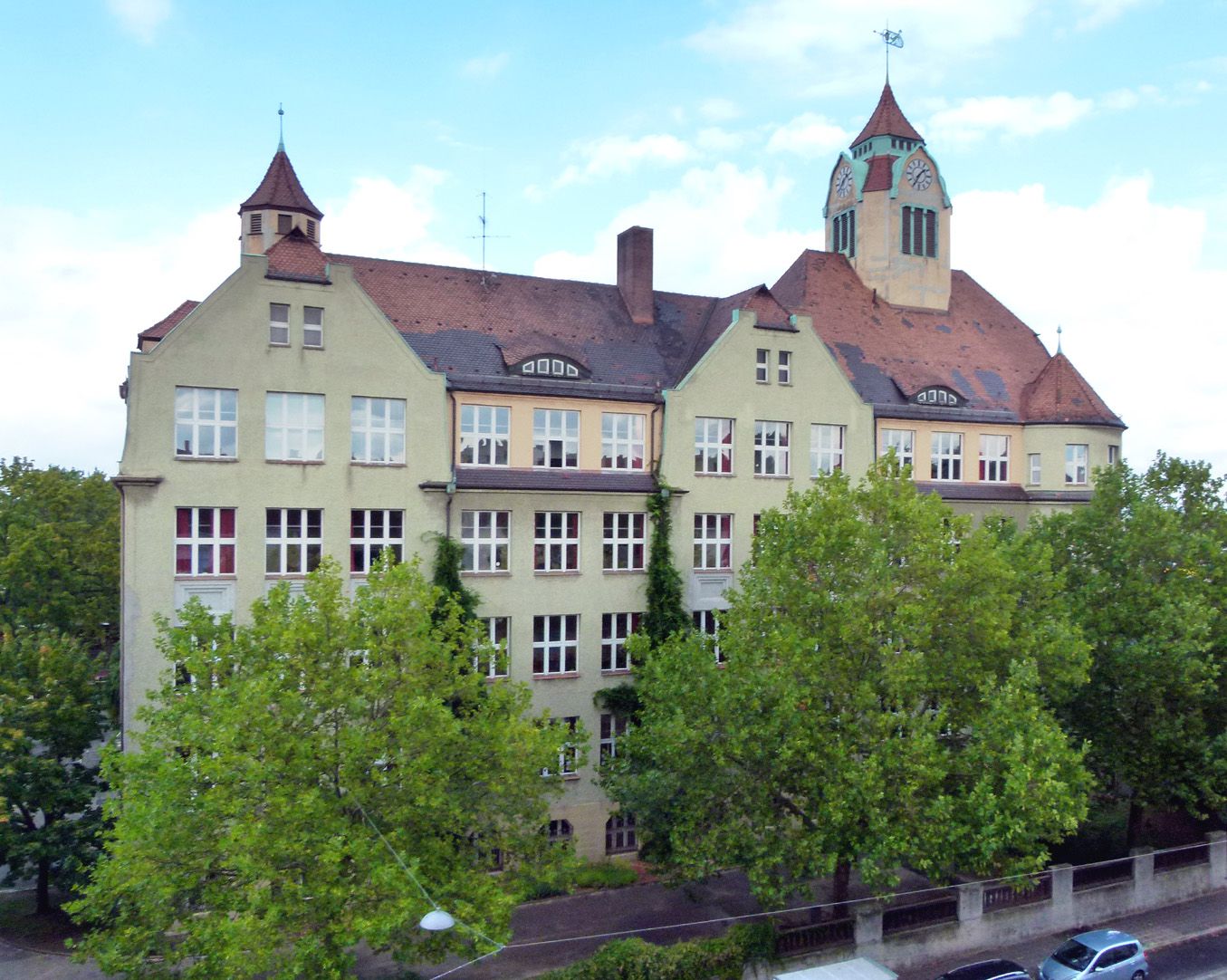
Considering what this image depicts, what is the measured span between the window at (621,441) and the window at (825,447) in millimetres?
6575

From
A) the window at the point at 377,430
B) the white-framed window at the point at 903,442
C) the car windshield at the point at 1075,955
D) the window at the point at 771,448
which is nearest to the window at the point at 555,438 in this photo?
the window at the point at 377,430

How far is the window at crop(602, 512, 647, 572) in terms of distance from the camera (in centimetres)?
3409

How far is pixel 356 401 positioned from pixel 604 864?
17.1 metres

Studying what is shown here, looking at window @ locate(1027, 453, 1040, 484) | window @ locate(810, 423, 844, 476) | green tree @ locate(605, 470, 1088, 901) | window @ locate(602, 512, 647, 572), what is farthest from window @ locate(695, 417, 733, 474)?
window @ locate(1027, 453, 1040, 484)

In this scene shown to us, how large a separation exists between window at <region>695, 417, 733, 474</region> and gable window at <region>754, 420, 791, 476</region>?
3.50 feet

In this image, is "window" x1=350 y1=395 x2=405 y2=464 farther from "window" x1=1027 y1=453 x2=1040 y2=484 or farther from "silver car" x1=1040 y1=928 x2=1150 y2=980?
"window" x1=1027 y1=453 x2=1040 y2=484

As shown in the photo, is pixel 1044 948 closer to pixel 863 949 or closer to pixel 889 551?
pixel 863 949

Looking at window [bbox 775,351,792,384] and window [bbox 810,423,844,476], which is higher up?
window [bbox 775,351,792,384]

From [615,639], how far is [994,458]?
17.9 metres

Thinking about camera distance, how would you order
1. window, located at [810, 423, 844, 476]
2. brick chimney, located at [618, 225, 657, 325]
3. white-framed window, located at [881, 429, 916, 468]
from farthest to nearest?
1. brick chimney, located at [618, 225, 657, 325]
2. white-framed window, located at [881, 429, 916, 468]
3. window, located at [810, 423, 844, 476]

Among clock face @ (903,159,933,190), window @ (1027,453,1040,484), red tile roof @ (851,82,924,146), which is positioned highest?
red tile roof @ (851,82,924,146)

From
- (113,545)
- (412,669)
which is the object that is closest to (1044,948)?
(412,669)

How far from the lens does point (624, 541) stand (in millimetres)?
34312

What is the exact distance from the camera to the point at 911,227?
45.5 metres
